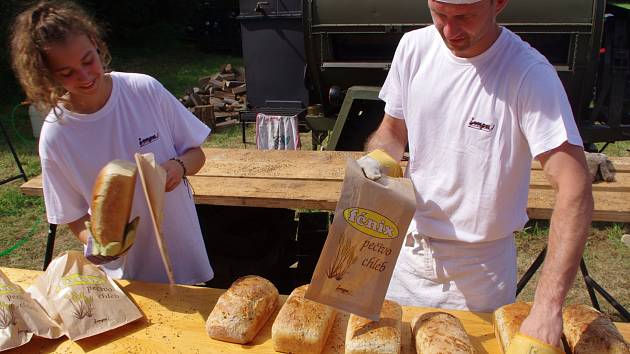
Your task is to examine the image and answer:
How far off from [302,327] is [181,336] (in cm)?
48

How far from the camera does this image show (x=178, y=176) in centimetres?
204

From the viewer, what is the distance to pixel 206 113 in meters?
9.37

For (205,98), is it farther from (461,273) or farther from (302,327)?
(302,327)

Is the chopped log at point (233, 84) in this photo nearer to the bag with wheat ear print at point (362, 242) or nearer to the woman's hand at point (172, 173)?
the woman's hand at point (172, 173)

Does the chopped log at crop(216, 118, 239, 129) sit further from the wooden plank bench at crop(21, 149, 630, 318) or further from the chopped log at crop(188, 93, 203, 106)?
the wooden plank bench at crop(21, 149, 630, 318)

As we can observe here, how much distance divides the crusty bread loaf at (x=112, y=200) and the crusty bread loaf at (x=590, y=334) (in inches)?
62.1

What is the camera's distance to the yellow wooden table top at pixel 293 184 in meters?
3.05

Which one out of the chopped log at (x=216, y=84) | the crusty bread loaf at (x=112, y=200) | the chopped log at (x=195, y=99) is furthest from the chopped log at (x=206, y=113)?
the crusty bread loaf at (x=112, y=200)

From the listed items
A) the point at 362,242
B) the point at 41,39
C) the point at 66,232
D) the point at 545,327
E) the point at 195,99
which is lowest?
the point at 66,232

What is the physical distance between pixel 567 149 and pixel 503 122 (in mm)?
241

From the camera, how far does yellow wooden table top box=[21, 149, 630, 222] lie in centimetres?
305

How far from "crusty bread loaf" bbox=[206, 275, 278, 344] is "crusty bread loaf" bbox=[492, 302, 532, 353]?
0.83m

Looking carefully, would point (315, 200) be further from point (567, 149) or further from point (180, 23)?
point (180, 23)

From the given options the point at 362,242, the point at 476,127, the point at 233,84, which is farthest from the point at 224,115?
the point at 362,242
